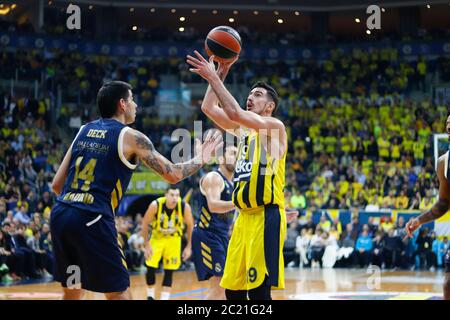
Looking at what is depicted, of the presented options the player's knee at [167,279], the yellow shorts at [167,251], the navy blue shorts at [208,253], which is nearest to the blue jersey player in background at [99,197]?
the navy blue shorts at [208,253]

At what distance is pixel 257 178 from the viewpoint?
6.33 metres

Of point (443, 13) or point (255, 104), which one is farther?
point (443, 13)

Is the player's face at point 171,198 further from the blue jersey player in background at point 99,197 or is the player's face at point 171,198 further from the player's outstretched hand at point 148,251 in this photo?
the blue jersey player in background at point 99,197

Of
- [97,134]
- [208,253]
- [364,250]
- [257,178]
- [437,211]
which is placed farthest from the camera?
[364,250]

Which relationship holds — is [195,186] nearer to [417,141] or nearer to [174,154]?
[174,154]

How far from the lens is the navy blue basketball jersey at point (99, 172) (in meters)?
5.44

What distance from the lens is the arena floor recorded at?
11.6 meters

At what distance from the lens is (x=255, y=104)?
663cm

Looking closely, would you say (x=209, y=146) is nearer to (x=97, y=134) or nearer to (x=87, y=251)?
(x=97, y=134)

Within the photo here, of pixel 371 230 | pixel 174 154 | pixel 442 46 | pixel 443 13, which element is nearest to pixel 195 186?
pixel 174 154

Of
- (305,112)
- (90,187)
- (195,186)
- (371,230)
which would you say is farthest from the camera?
(305,112)

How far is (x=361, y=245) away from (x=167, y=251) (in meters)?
9.06

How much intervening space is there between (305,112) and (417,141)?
4.69 m

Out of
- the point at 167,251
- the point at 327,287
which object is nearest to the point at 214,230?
the point at 167,251
